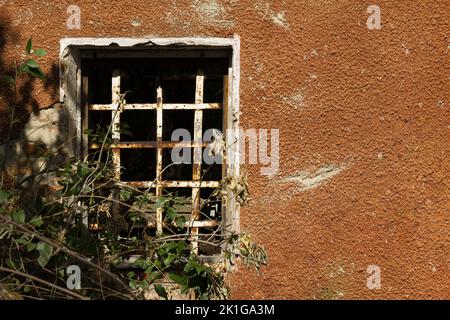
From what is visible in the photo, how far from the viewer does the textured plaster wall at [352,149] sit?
13.7ft

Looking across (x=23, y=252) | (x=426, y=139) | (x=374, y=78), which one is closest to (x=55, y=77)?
(x=23, y=252)

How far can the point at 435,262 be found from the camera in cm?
418

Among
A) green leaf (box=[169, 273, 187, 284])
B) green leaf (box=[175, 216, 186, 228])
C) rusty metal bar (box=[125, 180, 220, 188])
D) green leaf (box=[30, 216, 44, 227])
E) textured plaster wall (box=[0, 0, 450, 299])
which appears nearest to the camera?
green leaf (box=[30, 216, 44, 227])

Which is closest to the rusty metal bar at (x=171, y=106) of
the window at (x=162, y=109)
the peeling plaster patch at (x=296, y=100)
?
the window at (x=162, y=109)

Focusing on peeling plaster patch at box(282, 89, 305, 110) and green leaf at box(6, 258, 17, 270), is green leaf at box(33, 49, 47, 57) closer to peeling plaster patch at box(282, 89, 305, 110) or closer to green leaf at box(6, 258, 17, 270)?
green leaf at box(6, 258, 17, 270)

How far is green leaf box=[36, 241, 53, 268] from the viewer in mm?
3371

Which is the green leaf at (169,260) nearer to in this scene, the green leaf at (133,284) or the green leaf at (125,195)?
the green leaf at (133,284)

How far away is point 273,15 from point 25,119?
157 centimetres

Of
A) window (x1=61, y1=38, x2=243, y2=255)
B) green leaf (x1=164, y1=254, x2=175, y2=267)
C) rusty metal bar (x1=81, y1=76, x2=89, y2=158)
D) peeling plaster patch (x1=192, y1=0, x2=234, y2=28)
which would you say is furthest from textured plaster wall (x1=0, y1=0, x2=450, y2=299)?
rusty metal bar (x1=81, y1=76, x2=89, y2=158)

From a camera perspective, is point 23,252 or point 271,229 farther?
point 271,229

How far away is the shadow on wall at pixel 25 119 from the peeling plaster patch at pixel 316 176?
138cm

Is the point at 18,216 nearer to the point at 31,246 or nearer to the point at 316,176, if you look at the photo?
the point at 31,246

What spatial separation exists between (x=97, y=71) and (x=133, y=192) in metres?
0.85
